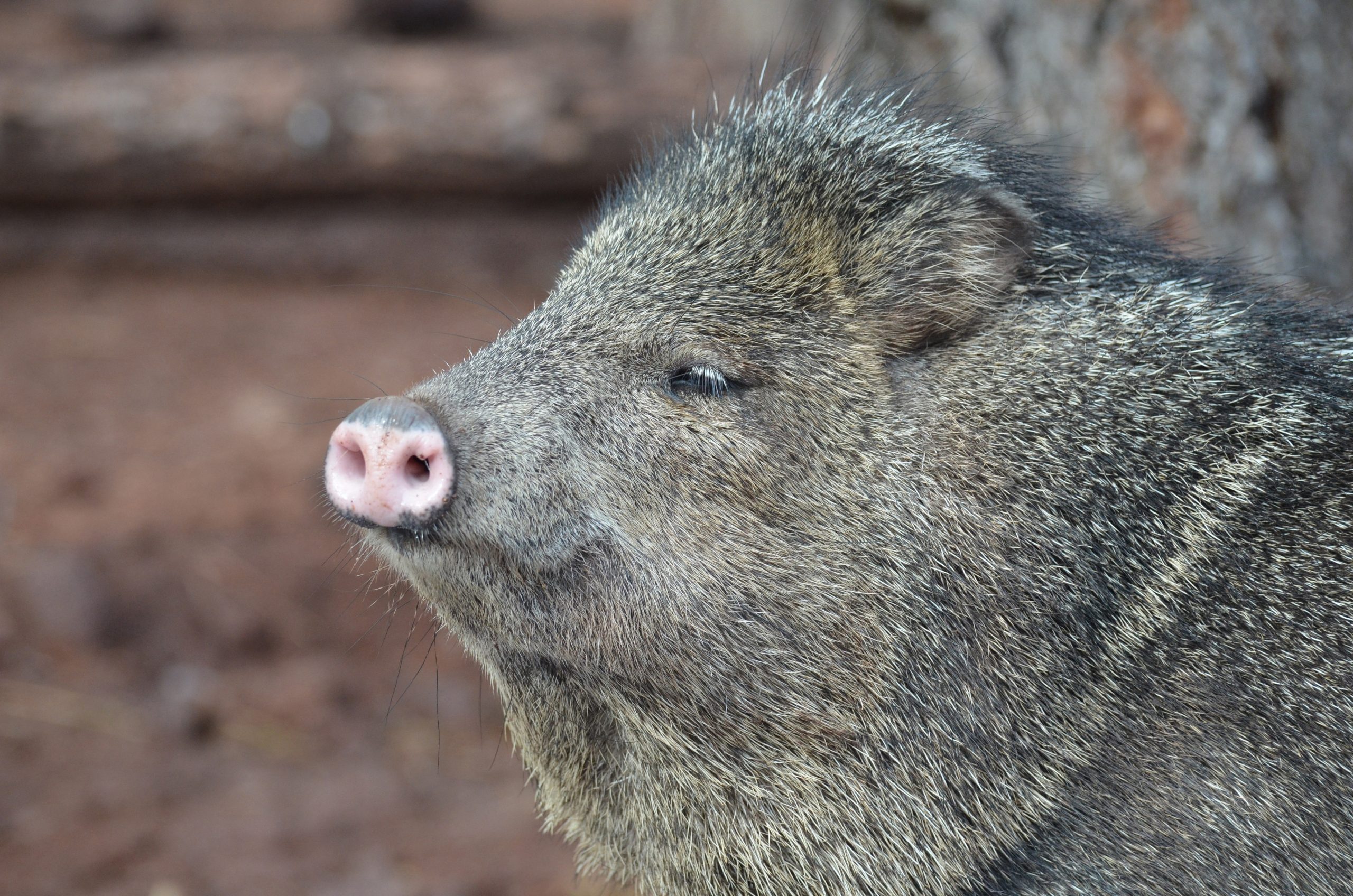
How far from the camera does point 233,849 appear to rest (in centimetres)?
390

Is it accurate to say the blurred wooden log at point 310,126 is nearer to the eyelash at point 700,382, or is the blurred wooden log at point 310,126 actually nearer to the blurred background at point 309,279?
the blurred background at point 309,279

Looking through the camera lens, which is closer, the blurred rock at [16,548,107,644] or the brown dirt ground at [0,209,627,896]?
the brown dirt ground at [0,209,627,896]

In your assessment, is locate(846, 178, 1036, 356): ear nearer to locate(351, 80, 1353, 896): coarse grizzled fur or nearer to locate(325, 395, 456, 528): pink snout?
locate(351, 80, 1353, 896): coarse grizzled fur

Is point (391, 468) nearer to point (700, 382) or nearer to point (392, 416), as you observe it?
point (392, 416)

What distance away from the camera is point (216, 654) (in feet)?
16.2

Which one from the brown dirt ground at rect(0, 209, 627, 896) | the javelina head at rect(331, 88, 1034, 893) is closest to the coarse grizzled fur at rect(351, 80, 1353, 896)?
the javelina head at rect(331, 88, 1034, 893)

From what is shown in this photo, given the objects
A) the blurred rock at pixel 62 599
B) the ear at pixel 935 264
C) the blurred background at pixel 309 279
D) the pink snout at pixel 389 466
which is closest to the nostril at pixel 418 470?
the pink snout at pixel 389 466

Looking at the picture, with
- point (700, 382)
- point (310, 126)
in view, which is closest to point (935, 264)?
point (700, 382)

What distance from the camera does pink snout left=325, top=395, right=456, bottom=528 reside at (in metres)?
2.21

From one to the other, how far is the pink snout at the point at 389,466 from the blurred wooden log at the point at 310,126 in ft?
19.5

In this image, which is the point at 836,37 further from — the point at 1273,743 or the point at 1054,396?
the point at 1273,743

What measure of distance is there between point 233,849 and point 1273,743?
9.63 feet

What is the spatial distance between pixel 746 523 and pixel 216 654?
3.15m

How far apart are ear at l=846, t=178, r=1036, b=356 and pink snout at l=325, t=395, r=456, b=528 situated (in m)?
0.94
